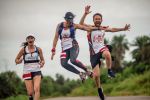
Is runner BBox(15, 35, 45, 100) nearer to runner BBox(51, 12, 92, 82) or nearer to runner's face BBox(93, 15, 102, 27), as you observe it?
runner BBox(51, 12, 92, 82)

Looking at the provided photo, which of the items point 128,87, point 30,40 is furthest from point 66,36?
point 128,87

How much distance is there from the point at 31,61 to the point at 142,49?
3449 cm

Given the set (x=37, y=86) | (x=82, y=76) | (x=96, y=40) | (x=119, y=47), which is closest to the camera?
(x=37, y=86)

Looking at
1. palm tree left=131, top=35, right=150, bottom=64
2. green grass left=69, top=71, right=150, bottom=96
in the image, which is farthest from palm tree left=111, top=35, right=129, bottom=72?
green grass left=69, top=71, right=150, bottom=96

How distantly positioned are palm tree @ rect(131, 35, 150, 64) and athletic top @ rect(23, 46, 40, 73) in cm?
2835

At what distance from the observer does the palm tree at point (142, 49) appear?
40841 millimetres

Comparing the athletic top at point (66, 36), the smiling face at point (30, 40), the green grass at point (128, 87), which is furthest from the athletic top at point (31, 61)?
the green grass at point (128, 87)

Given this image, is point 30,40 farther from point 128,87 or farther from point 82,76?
point 128,87

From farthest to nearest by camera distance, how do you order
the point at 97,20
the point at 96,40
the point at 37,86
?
the point at 96,40 → the point at 97,20 → the point at 37,86

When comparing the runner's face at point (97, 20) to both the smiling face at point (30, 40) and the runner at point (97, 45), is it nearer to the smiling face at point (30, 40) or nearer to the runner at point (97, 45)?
the runner at point (97, 45)

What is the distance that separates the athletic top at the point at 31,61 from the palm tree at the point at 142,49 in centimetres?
2835

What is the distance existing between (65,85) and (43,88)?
12225mm

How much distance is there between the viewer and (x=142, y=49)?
43.5 meters

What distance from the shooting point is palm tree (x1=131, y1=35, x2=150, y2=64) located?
40.8 meters
